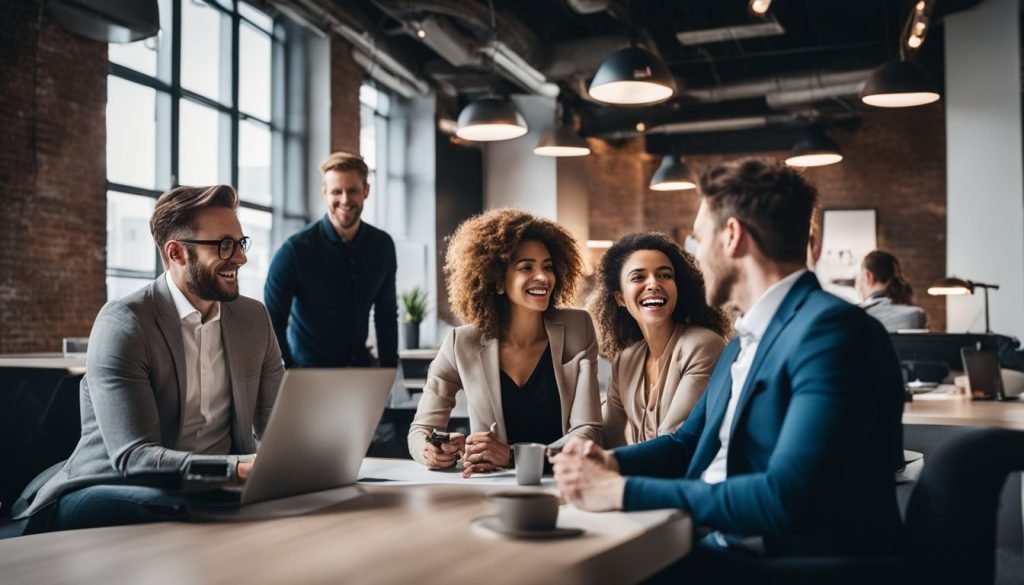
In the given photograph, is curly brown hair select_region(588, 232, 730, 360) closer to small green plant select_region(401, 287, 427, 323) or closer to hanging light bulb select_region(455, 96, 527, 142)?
hanging light bulb select_region(455, 96, 527, 142)

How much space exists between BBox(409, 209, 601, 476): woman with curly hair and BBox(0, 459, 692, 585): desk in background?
3.33 ft

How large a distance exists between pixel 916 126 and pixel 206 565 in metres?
11.6

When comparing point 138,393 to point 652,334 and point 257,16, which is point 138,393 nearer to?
point 652,334

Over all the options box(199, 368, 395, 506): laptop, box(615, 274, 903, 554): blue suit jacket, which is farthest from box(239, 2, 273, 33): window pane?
box(615, 274, 903, 554): blue suit jacket

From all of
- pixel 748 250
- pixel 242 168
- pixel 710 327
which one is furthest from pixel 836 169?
pixel 748 250

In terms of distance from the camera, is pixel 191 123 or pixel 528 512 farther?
pixel 191 123

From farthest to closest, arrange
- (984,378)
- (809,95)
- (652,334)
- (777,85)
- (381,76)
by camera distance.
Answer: (777,85)
(809,95)
(381,76)
(984,378)
(652,334)

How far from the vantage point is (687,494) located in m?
1.63

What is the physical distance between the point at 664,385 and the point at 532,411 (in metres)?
0.40

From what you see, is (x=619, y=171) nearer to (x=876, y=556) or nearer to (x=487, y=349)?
(x=487, y=349)

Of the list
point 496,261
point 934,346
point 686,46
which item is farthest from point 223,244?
point 686,46

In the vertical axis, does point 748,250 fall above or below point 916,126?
below

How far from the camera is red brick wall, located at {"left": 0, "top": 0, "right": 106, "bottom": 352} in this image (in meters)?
5.39

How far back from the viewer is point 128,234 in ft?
21.2
